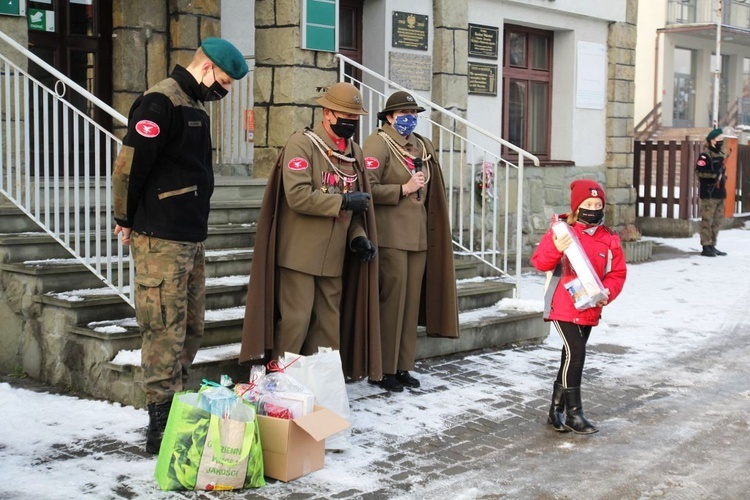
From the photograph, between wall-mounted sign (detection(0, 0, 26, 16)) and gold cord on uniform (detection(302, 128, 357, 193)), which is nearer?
gold cord on uniform (detection(302, 128, 357, 193))

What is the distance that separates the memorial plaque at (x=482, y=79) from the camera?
38.0 ft

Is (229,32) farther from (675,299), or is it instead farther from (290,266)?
(675,299)

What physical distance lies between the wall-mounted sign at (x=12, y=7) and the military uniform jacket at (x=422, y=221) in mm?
2982

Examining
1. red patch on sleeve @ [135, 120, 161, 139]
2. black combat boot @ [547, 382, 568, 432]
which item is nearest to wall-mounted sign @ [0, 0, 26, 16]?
red patch on sleeve @ [135, 120, 161, 139]

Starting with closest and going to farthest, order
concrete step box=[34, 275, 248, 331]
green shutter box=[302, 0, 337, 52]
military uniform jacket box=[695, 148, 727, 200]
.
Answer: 1. concrete step box=[34, 275, 248, 331]
2. green shutter box=[302, 0, 337, 52]
3. military uniform jacket box=[695, 148, 727, 200]

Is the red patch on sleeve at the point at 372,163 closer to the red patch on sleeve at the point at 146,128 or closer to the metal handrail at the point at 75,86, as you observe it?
the metal handrail at the point at 75,86

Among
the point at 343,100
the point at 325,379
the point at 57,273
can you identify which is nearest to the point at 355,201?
the point at 343,100

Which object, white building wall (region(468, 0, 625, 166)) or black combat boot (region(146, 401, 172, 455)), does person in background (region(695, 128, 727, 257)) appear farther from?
black combat boot (region(146, 401, 172, 455))

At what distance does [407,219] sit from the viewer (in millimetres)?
6508

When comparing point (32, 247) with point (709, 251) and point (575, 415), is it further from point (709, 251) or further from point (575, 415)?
point (709, 251)

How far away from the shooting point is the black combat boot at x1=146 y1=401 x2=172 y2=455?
16.5 ft

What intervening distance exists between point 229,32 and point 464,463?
232 inches

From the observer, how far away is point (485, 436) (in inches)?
221

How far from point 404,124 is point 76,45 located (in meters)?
3.78
